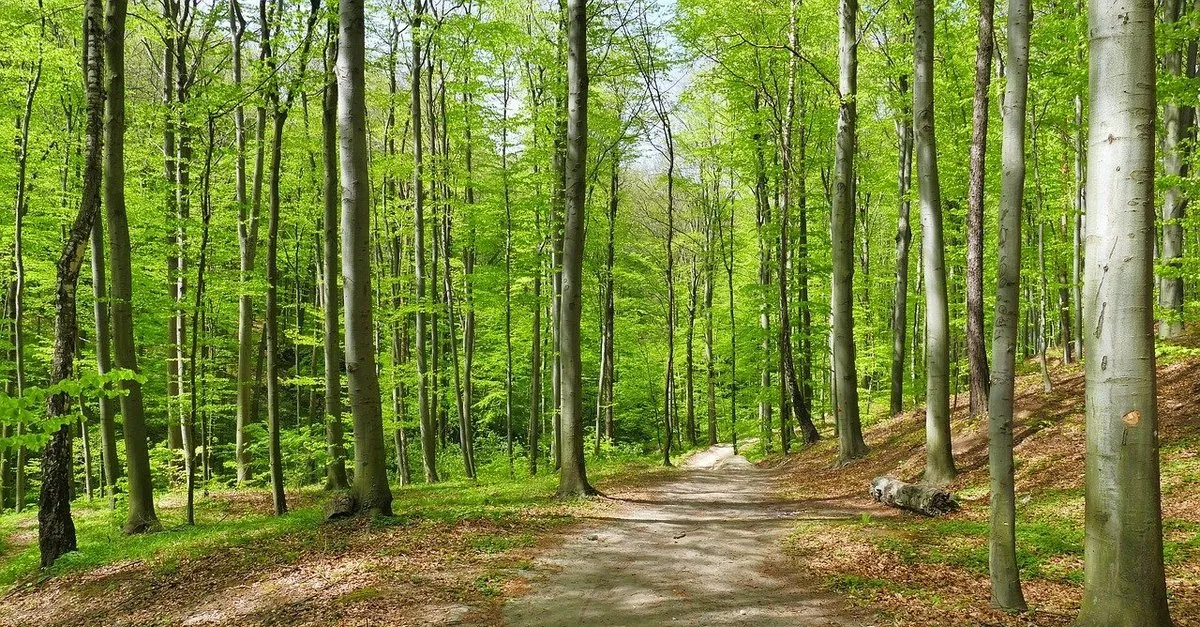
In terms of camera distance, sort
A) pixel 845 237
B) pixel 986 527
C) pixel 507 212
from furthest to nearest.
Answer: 1. pixel 507 212
2. pixel 845 237
3. pixel 986 527

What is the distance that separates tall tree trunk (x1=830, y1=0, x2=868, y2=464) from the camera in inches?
495

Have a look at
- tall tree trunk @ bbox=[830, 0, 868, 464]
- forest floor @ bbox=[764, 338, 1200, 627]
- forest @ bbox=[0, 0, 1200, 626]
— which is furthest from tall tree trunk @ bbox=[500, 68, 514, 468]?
tall tree trunk @ bbox=[830, 0, 868, 464]

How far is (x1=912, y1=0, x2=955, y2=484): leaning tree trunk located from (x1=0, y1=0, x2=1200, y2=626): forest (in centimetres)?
5

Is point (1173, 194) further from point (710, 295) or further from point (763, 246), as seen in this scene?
point (710, 295)

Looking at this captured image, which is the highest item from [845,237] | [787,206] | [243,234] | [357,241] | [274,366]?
[787,206]

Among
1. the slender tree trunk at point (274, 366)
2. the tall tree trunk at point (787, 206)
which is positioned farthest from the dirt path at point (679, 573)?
the tall tree trunk at point (787, 206)

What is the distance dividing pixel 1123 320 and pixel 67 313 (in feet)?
32.8

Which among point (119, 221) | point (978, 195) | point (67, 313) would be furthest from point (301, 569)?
point (978, 195)

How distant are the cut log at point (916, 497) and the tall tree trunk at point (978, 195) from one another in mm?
2845

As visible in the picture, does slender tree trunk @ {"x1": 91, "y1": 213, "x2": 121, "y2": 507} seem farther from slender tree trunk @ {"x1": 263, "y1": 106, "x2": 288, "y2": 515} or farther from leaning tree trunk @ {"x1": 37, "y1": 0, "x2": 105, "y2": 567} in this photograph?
leaning tree trunk @ {"x1": 37, "y1": 0, "x2": 105, "y2": 567}

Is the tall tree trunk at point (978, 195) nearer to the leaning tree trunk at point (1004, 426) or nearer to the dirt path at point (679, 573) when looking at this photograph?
the dirt path at point (679, 573)

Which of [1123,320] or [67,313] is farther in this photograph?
[67,313]

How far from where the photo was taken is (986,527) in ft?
24.0

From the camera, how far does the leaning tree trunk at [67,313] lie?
757 centimetres
